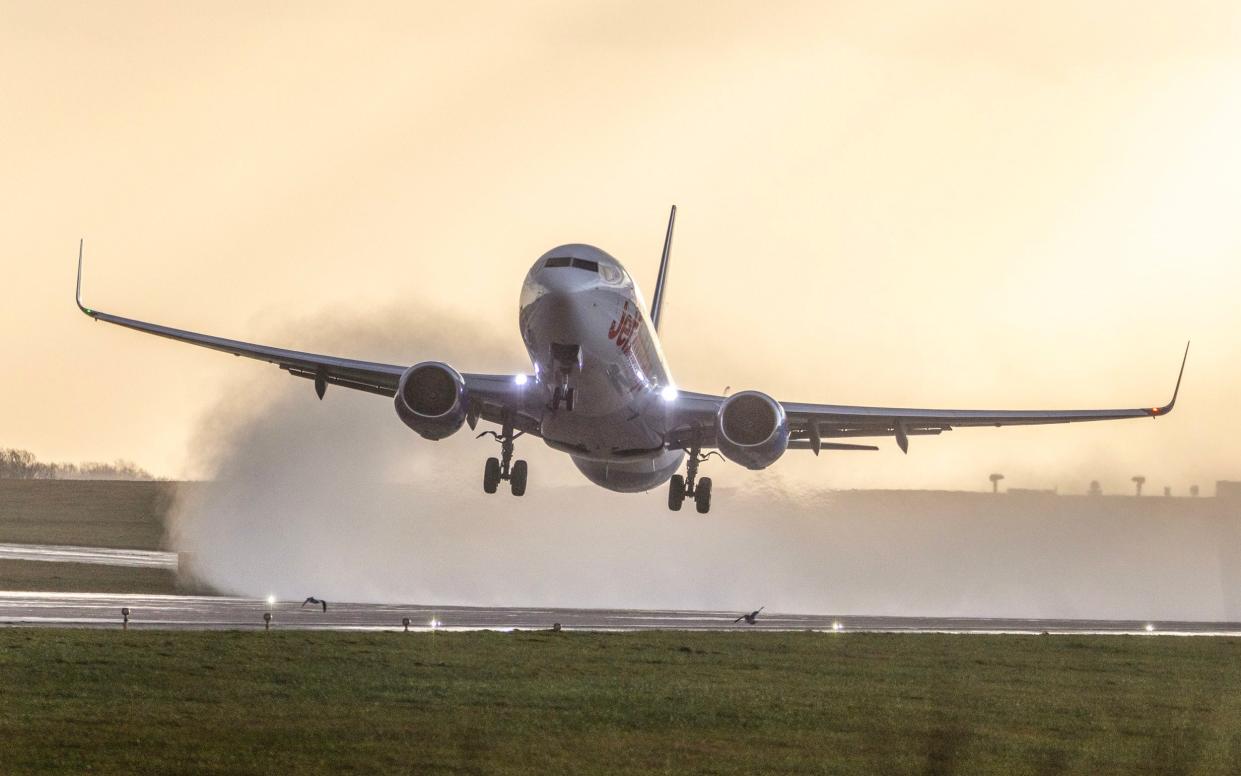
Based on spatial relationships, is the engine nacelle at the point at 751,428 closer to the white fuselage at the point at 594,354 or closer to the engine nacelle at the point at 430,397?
the white fuselage at the point at 594,354

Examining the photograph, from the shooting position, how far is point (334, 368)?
4591 centimetres

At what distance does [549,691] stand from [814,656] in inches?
562

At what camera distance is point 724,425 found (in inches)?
1677

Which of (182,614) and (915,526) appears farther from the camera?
(915,526)

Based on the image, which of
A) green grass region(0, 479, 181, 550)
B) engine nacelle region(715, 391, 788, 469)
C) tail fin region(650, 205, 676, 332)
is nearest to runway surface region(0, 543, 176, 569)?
green grass region(0, 479, 181, 550)

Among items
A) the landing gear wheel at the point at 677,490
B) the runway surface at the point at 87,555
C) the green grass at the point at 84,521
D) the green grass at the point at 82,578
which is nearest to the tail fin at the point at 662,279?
the landing gear wheel at the point at 677,490

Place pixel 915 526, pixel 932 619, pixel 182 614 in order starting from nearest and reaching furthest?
1. pixel 182 614
2. pixel 932 619
3. pixel 915 526

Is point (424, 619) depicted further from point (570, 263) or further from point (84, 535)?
point (84, 535)

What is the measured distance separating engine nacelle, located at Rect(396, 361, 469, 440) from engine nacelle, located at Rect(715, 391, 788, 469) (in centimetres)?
671

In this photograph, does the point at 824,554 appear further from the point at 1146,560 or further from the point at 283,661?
the point at 283,661

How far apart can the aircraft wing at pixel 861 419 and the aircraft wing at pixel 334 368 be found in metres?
4.27

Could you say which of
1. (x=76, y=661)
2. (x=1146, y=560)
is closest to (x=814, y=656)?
(x=76, y=661)

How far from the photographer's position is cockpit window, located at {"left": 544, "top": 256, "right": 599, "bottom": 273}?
38.2 metres

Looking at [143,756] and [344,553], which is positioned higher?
[344,553]
